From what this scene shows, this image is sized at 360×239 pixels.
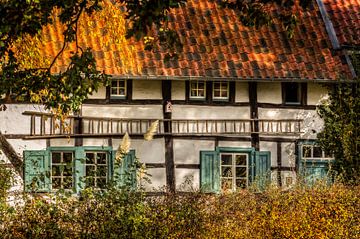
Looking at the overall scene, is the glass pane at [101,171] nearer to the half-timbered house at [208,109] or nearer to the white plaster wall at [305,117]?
the half-timbered house at [208,109]

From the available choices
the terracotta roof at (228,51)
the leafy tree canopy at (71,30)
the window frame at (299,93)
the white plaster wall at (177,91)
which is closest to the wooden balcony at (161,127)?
the window frame at (299,93)

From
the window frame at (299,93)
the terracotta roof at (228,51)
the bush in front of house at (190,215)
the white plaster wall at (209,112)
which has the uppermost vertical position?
the terracotta roof at (228,51)

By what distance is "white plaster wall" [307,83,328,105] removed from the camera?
82.5 ft

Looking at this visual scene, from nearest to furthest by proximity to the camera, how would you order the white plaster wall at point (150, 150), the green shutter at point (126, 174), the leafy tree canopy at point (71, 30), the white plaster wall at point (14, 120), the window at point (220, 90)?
1. the leafy tree canopy at point (71, 30)
2. the green shutter at point (126, 174)
3. the white plaster wall at point (14, 120)
4. the white plaster wall at point (150, 150)
5. the window at point (220, 90)

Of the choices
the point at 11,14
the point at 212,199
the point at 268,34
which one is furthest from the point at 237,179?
the point at 11,14

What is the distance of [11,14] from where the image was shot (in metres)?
13.2

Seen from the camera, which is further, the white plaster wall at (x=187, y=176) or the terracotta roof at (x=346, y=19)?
Answer: the terracotta roof at (x=346, y=19)

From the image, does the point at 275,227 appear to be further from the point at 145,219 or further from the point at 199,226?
the point at 145,219

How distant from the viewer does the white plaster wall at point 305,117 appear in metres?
24.8

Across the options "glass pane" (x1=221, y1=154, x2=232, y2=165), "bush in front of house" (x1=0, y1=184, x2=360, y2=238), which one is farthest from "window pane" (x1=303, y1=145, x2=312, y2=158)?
"bush in front of house" (x1=0, y1=184, x2=360, y2=238)

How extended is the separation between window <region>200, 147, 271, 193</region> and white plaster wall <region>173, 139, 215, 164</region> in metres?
0.18

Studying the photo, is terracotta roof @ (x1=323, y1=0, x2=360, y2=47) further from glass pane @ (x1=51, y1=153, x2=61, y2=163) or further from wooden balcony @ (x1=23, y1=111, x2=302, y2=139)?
glass pane @ (x1=51, y1=153, x2=61, y2=163)

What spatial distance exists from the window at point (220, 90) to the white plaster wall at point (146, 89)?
1.31m

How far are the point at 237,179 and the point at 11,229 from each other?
10322 millimetres
